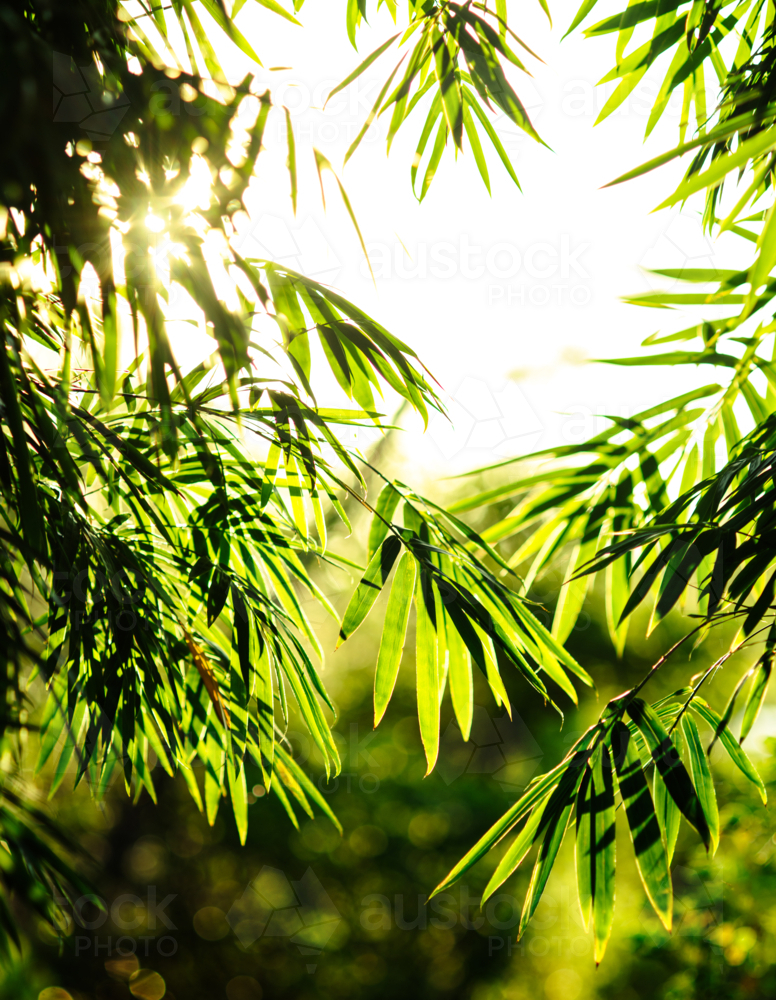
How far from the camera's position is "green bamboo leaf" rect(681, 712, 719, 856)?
1.07 metres

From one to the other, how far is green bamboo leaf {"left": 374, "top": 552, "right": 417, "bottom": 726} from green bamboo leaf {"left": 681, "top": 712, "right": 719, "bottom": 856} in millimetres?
530

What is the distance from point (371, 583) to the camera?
3.61 feet

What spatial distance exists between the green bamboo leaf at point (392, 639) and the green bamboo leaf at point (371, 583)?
0.12ft

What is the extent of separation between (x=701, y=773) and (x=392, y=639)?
22.6 inches

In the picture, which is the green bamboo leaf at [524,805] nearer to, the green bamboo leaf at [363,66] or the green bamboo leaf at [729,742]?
the green bamboo leaf at [729,742]

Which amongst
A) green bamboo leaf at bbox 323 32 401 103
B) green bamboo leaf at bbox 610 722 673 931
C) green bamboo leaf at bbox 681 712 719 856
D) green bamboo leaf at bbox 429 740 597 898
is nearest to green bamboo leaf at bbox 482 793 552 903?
green bamboo leaf at bbox 429 740 597 898

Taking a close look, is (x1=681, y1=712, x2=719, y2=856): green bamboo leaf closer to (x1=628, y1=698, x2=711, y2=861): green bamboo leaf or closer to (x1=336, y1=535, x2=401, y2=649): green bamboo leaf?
(x1=628, y1=698, x2=711, y2=861): green bamboo leaf

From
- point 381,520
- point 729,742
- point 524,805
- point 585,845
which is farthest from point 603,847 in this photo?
point 381,520

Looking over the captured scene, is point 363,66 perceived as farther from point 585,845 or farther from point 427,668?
A: point 585,845

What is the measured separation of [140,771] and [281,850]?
3.30 meters

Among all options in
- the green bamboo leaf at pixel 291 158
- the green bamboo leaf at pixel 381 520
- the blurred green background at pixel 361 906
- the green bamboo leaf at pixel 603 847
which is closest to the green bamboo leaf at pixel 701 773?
the green bamboo leaf at pixel 603 847

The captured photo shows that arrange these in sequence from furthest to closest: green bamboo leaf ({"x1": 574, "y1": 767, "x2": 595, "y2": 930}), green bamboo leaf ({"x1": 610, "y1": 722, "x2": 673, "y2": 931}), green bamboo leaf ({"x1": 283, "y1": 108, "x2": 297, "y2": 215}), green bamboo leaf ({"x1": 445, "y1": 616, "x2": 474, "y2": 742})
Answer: green bamboo leaf ({"x1": 445, "y1": 616, "x2": 474, "y2": 742}) < green bamboo leaf ({"x1": 574, "y1": 767, "x2": 595, "y2": 930}) < green bamboo leaf ({"x1": 610, "y1": 722, "x2": 673, "y2": 931}) < green bamboo leaf ({"x1": 283, "y1": 108, "x2": 297, "y2": 215})

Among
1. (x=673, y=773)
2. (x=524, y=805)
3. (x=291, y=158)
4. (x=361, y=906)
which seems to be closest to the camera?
(x=291, y=158)

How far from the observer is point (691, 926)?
2.39 meters
